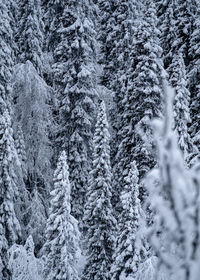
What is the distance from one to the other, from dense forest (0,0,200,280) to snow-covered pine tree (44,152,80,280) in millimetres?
36

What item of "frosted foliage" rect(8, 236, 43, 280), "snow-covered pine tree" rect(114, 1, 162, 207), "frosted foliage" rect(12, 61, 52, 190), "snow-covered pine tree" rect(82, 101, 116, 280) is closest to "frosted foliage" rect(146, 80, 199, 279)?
"snow-covered pine tree" rect(82, 101, 116, 280)

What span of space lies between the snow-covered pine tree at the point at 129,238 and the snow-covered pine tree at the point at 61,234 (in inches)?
59.6

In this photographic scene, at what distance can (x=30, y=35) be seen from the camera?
65.9ft

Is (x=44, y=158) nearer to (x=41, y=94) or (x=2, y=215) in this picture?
(x=41, y=94)

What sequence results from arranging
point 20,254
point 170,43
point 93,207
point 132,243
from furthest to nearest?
point 170,43
point 93,207
point 20,254
point 132,243

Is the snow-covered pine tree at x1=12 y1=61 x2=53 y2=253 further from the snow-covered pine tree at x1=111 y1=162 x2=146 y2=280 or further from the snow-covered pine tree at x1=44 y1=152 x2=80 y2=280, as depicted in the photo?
the snow-covered pine tree at x1=111 y1=162 x2=146 y2=280

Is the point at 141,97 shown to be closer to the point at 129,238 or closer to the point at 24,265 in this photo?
the point at 129,238

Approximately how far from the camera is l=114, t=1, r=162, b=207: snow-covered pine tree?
15578 mm

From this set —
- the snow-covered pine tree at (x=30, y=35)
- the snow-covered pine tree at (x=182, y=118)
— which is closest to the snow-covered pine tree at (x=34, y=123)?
the snow-covered pine tree at (x=30, y=35)

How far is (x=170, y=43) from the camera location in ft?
A: 70.8

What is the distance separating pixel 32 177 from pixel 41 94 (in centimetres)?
517

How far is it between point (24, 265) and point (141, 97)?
9794 millimetres

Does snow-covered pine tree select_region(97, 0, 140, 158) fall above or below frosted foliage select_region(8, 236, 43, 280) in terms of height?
above

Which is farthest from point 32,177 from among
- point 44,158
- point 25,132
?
point 25,132
